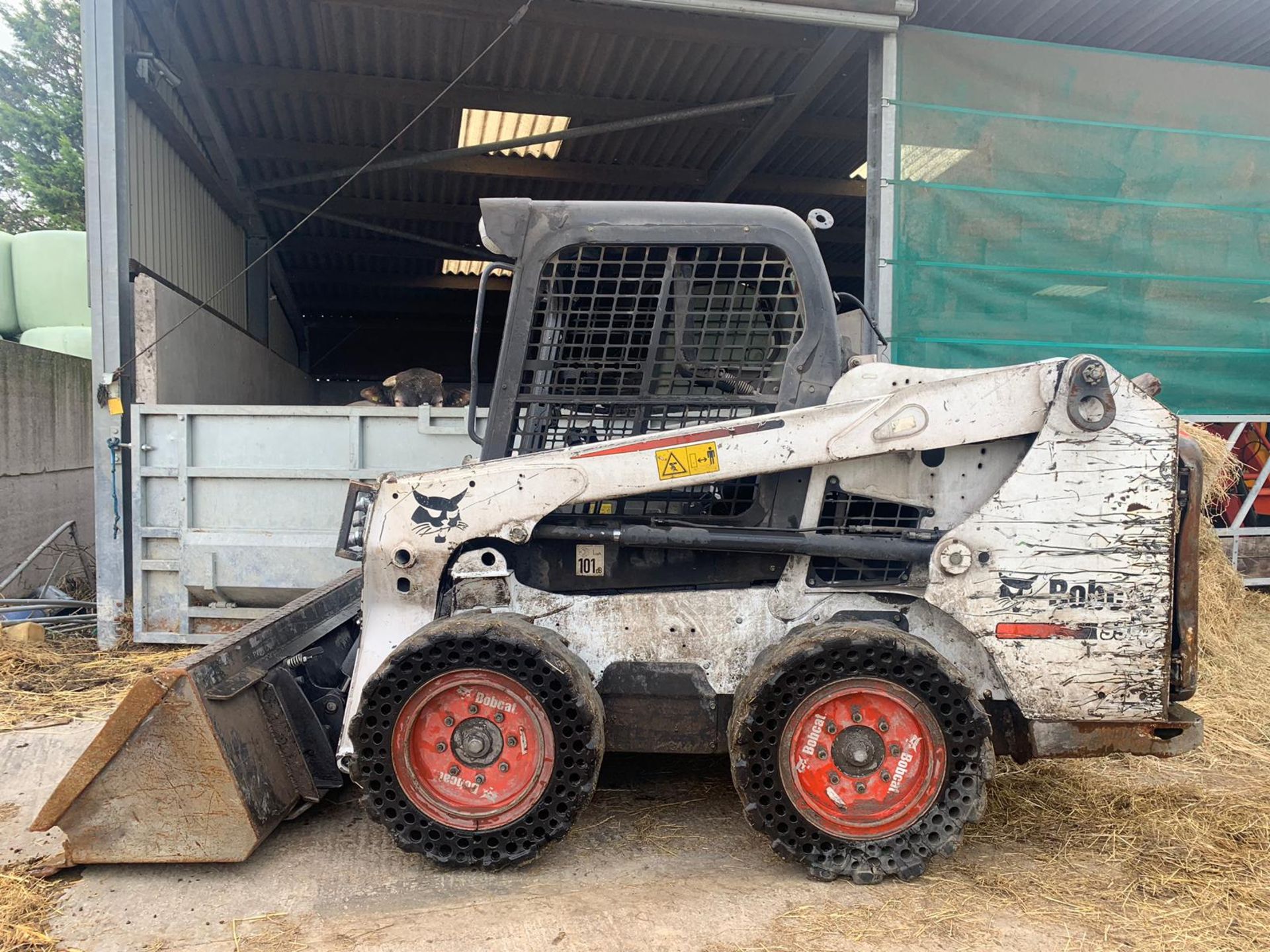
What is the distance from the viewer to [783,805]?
304 centimetres

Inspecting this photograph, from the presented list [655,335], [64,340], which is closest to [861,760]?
[655,335]

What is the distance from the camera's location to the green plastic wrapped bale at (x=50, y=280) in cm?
1277

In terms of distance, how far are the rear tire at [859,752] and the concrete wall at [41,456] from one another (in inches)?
278

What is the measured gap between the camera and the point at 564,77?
A: 887 centimetres

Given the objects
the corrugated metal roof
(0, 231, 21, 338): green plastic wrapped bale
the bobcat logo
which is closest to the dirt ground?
Answer: the bobcat logo

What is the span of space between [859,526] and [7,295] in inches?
552

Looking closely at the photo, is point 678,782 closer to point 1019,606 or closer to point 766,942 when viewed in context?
point 766,942

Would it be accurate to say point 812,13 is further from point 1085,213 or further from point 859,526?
point 859,526

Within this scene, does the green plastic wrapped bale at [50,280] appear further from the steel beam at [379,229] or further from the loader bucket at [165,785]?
the loader bucket at [165,785]

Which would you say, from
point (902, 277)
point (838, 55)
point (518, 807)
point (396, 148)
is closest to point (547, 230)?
point (518, 807)

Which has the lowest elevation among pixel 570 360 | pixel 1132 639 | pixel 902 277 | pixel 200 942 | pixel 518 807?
pixel 200 942

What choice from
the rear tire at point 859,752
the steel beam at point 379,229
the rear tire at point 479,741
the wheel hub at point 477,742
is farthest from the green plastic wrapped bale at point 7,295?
the rear tire at point 859,752

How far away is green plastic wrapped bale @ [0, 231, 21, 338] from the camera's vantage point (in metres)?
12.8

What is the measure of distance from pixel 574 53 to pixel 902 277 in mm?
3925
